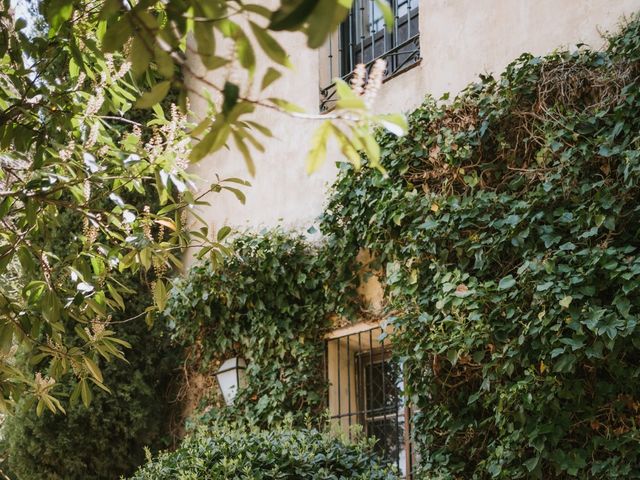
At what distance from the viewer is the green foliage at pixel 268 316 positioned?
6.64 meters

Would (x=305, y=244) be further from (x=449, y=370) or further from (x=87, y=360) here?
(x=87, y=360)

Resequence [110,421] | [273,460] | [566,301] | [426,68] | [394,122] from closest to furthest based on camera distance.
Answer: [394,122] → [566,301] → [273,460] → [426,68] → [110,421]

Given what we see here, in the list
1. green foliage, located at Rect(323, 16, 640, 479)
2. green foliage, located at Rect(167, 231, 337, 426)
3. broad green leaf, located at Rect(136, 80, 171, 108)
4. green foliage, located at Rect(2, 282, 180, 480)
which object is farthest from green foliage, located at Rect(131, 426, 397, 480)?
broad green leaf, located at Rect(136, 80, 171, 108)

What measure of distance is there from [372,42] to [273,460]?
3330mm

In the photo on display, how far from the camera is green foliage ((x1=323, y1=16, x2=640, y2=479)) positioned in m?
4.64

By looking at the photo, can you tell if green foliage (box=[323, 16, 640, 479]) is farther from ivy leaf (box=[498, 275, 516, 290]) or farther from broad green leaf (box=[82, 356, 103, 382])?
broad green leaf (box=[82, 356, 103, 382])

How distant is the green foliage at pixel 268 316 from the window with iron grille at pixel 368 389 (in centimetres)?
13

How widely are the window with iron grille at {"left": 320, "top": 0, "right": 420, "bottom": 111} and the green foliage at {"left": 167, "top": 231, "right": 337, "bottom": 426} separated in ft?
4.19

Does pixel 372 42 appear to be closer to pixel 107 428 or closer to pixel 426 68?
pixel 426 68

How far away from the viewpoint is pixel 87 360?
3480 mm

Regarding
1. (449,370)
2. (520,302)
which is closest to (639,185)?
(520,302)

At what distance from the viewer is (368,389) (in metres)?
6.72

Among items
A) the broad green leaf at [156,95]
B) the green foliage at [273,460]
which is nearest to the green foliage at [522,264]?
the green foliage at [273,460]

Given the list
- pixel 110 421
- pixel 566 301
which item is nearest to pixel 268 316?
pixel 110 421
